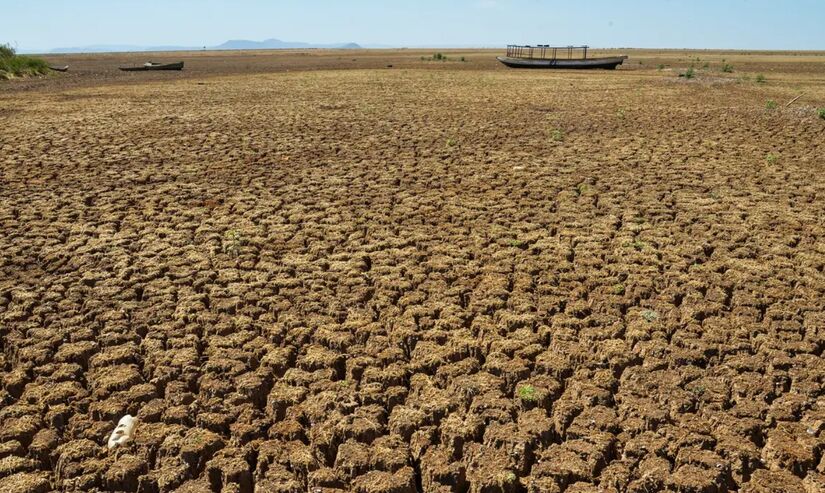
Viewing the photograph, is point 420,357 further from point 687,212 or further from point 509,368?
point 687,212

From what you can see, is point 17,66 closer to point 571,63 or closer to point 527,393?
point 571,63

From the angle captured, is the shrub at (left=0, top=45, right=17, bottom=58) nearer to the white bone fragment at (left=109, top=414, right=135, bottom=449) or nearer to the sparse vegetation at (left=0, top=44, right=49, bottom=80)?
the sparse vegetation at (left=0, top=44, right=49, bottom=80)

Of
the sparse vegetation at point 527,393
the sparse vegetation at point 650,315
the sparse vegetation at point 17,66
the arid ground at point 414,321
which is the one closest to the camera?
the arid ground at point 414,321

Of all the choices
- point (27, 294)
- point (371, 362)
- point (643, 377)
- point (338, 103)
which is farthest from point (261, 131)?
point (643, 377)

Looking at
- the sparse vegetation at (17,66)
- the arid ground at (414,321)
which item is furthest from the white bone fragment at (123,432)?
the sparse vegetation at (17,66)

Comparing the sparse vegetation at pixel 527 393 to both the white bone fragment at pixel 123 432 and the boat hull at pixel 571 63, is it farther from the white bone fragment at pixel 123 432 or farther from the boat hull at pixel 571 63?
the boat hull at pixel 571 63
